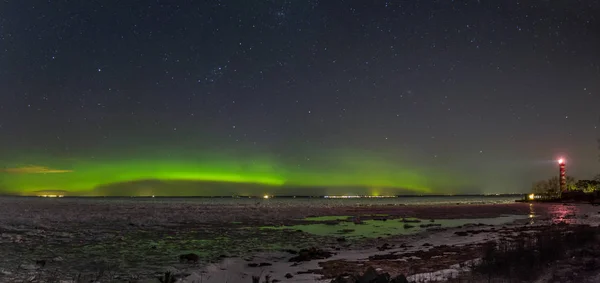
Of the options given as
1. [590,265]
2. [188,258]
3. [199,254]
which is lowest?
[199,254]

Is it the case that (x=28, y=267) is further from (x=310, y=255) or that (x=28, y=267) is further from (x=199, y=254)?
(x=310, y=255)

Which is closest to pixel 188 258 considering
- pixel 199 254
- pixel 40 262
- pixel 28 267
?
pixel 199 254

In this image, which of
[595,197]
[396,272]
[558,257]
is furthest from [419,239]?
[595,197]

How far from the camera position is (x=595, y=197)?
107 meters

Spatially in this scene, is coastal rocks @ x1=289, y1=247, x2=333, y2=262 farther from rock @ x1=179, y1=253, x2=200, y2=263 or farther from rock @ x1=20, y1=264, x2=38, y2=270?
rock @ x1=20, y1=264, x2=38, y2=270

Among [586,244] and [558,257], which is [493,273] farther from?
[586,244]

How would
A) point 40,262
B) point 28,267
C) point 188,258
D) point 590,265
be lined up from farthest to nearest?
point 188,258, point 40,262, point 28,267, point 590,265

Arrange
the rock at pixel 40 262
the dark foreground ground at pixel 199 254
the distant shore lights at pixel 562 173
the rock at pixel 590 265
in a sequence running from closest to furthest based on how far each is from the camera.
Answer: the rock at pixel 590 265, the dark foreground ground at pixel 199 254, the rock at pixel 40 262, the distant shore lights at pixel 562 173

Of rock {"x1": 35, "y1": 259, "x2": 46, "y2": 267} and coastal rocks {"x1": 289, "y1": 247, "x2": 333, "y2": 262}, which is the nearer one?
rock {"x1": 35, "y1": 259, "x2": 46, "y2": 267}

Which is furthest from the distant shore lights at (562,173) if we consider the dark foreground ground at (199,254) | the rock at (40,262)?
the rock at (40,262)

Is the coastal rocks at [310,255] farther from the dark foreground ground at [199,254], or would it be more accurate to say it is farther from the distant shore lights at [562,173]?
the distant shore lights at [562,173]

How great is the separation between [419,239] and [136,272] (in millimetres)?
19963

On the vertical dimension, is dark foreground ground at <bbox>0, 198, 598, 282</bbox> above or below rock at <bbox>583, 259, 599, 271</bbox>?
below

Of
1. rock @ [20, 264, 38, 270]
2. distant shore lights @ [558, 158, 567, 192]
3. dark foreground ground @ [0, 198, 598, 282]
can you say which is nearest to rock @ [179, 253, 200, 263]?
dark foreground ground @ [0, 198, 598, 282]
